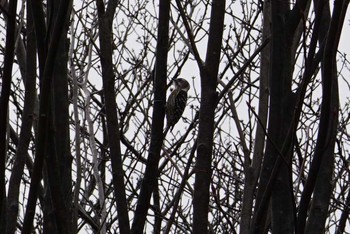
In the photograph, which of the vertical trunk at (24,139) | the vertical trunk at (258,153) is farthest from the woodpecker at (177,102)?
the vertical trunk at (24,139)

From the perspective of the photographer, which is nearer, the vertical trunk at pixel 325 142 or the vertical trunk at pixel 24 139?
the vertical trunk at pixel 325 142

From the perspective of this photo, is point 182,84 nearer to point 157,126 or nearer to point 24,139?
point 157,126

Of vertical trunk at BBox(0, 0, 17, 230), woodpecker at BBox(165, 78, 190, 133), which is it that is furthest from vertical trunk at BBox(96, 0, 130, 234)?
woodpecker at BBox(165, 78, 190, 133)

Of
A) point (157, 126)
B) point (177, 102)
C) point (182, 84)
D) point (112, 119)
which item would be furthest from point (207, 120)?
point (182, 84)

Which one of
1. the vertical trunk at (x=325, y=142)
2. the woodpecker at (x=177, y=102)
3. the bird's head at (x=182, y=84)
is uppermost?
the bird's head at (x=182, y=84)

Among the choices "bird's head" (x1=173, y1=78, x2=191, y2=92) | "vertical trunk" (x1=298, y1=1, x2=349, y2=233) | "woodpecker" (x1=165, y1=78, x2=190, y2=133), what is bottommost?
"vertical trunk" (x1=298, y1=1, x2=349, y2=233)

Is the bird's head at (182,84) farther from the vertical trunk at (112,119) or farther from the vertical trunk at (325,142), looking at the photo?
the vertical trunk at (325,142)

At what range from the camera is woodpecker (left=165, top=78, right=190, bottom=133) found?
680cm

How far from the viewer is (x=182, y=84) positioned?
755 centimetres

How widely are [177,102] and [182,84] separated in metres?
0.45

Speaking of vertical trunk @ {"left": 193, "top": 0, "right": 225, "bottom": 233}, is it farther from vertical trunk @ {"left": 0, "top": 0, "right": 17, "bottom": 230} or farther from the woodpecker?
the woodpecker

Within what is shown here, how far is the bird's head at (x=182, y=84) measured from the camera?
24.6 feet

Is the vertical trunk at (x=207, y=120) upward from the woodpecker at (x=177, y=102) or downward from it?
downward

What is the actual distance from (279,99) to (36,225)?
5.50m
